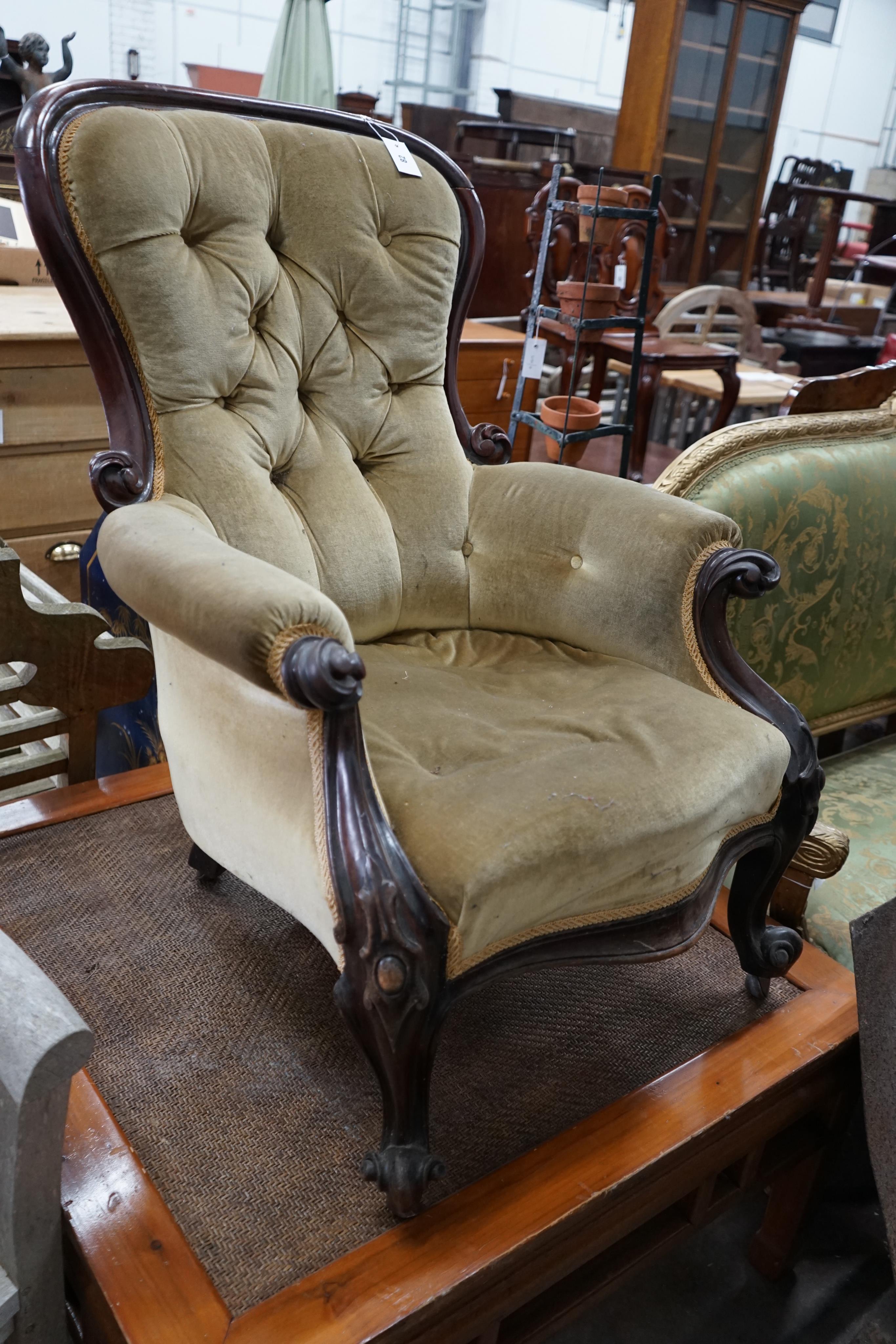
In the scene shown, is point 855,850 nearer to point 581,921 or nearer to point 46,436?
point 581,921

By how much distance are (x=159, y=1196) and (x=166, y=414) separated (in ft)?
2.83

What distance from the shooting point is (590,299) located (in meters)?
2.32

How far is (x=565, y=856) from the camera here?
0.93m

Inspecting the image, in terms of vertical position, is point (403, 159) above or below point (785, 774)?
above

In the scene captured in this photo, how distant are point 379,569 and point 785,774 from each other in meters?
0.59

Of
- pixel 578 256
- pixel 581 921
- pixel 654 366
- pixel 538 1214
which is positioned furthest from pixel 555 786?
pixel 654 366

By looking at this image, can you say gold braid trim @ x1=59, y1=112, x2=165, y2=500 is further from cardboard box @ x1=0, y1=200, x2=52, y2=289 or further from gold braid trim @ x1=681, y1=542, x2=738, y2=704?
cardboard box @ x1=0, y1=200, x2=52, y2=289

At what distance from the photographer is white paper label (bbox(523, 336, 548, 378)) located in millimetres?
2303

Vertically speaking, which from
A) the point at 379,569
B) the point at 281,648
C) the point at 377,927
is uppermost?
the point at 281,648

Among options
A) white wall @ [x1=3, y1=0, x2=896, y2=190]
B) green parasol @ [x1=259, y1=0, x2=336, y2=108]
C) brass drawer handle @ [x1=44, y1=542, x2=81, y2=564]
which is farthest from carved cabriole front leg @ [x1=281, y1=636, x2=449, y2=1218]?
white wall @ [x1=3, y1=0, x2=896, y2=190]

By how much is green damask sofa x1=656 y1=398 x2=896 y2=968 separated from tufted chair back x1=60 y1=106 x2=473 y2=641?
1.26 feet

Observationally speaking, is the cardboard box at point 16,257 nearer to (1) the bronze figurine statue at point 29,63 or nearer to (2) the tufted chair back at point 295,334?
(1) the bronze figurine statue at point 29,63

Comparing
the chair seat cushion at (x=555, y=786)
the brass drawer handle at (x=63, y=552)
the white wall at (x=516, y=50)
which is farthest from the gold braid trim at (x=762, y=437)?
the white wall at (x=516, y=50)

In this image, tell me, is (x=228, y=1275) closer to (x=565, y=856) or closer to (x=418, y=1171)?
(x=418, y=1171)
